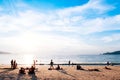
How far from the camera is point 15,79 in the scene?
867 inches

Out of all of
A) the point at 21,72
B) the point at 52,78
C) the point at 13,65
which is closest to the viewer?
the point at 52,78

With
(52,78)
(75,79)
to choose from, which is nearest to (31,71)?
(52,78)

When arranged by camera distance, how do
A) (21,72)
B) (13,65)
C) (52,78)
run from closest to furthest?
(52,78)
(21,72)
(13,65)

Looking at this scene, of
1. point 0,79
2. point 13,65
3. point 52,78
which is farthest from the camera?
point 13,65

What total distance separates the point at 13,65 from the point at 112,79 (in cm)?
1858

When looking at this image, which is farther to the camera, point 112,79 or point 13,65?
point 13,65

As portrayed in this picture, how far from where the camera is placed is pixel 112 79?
22984 millimetres

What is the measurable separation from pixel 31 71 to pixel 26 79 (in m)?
5.39

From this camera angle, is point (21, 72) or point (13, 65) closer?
point (21, 72)

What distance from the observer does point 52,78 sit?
75.8 feet

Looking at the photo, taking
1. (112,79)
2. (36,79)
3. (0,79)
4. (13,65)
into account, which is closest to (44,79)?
(36,79)

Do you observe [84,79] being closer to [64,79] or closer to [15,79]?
[64,79]

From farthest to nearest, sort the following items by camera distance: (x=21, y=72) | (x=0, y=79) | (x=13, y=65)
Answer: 1. (x=13, y=65)
2. (x=21, y=72)
3. (x=0, y=79)

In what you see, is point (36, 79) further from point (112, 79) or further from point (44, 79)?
point (112, 79)
